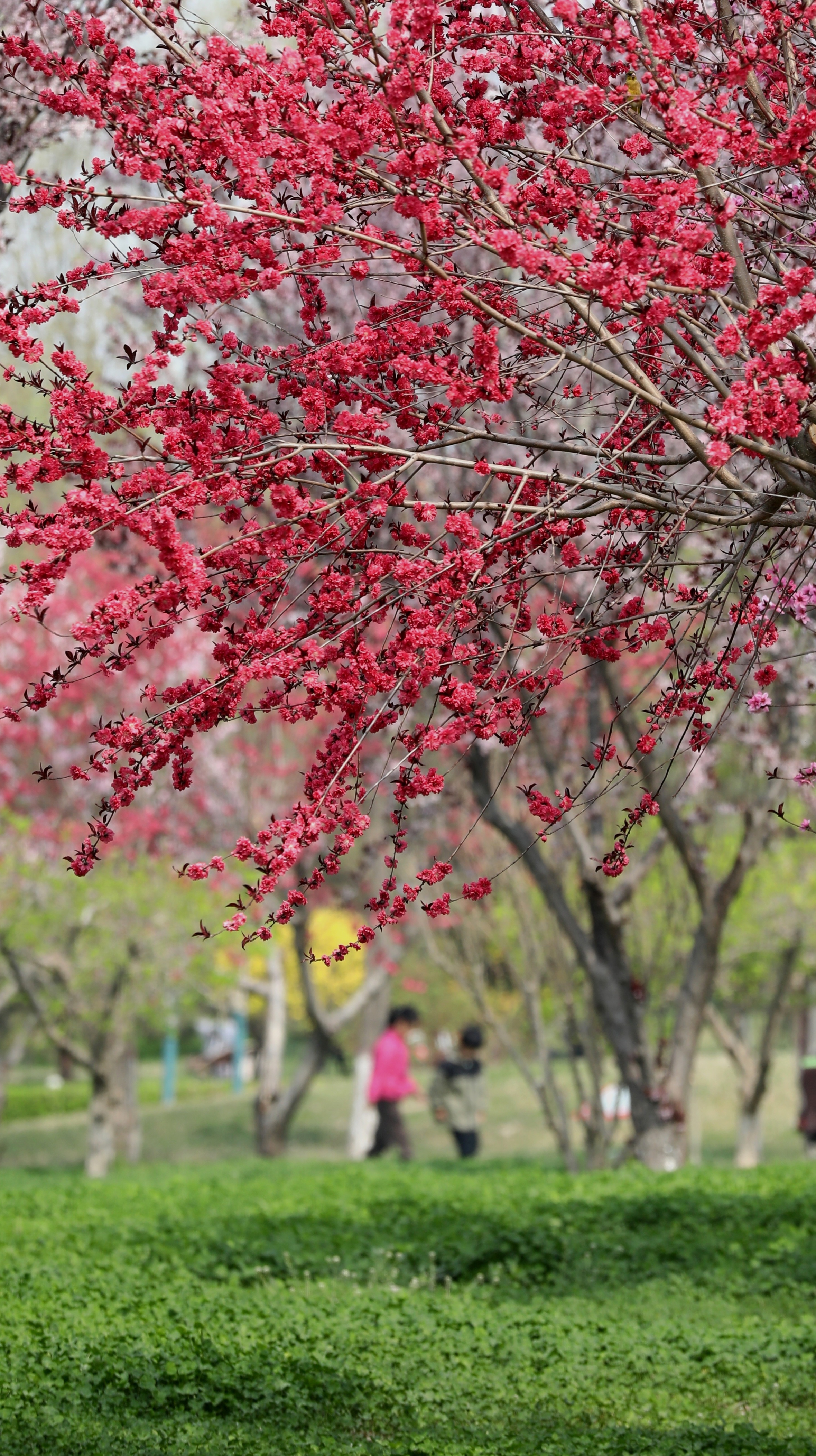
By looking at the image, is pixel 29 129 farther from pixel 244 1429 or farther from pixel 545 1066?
pixel 545 1066

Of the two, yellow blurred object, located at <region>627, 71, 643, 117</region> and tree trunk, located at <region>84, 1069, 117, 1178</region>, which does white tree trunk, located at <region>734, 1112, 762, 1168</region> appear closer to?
tree trunk, located at <region>84, 1069, 117, 1178</region>

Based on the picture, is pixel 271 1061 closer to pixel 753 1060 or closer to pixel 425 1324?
pixel 753 1060

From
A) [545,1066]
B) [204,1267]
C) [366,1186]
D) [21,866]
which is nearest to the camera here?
[204,1267]

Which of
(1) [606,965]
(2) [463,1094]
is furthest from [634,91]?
(2) [463,1094]

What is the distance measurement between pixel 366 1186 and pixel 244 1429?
5.87m

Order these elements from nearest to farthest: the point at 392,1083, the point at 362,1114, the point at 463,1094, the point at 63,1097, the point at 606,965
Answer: the point at 606,965
the point at 463,1094
the point at 392,1083
the point at 362,1114
the point at 63,1097

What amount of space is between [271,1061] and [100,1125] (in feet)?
8.84

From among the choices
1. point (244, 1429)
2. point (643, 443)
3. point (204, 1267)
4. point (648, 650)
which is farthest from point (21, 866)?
point (643, 443)

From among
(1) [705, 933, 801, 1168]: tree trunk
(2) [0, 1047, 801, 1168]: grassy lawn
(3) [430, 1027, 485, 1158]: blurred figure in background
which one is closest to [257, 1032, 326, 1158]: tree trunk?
(3) [430, 1027, 485, 1158]: blurred figure in background

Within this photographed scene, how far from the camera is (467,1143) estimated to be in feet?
48.8

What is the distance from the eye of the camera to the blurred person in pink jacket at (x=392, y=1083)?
52.3 ft

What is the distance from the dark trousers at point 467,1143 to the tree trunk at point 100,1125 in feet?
10.9

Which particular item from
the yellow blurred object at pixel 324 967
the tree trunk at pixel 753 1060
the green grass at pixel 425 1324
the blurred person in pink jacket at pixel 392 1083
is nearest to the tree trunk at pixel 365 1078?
the blurred person in pink jacket at pixel 392 1083

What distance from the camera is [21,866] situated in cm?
1430
